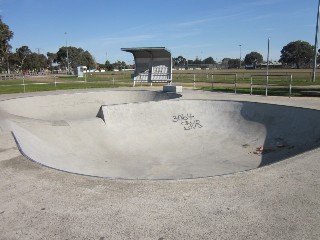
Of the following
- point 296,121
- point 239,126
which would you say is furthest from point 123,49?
point 296,121

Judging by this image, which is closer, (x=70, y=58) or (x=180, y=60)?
(x=70, y=58)

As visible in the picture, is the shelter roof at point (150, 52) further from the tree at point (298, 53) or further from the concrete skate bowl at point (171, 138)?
the tree at point (298, 53)

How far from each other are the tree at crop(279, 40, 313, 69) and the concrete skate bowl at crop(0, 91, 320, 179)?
10881cm

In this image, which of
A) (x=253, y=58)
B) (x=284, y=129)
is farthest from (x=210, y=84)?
(x=253, y=58)

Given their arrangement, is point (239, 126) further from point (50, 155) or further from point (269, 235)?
point (269, 235)

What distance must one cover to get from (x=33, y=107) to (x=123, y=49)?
29.2 feet

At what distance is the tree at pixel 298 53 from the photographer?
11181 cm

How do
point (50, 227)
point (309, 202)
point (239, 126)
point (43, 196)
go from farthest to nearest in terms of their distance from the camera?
point (239, 126)
point (43, 196)
point (309, 202)
point (50, 227)

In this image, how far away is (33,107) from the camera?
15.1 m

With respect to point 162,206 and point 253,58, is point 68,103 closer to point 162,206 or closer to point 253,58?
point 162,206

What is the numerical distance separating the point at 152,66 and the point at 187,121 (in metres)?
11.3

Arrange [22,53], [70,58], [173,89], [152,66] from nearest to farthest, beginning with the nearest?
1. [173,89]
2. [152,66]
3. [22,53]
4. [70,58]

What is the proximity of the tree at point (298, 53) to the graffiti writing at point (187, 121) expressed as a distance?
357 ft

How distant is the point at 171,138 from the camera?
11953 mm
